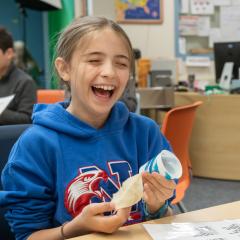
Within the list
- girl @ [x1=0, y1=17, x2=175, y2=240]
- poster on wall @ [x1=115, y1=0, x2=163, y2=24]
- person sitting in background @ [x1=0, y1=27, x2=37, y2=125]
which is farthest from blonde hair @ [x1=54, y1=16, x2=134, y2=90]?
poster on wall @ [x1=115, y1=0, x2=163, y2=24]

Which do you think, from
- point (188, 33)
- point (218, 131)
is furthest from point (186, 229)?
point (188, 33)

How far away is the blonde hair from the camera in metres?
1.05

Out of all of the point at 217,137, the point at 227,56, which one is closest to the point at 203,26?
the point at 227,56

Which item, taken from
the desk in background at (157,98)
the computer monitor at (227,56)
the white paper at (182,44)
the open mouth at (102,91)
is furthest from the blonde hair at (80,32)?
the white paper at (182,44)

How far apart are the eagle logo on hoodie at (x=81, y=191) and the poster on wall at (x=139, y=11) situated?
12.0 feet

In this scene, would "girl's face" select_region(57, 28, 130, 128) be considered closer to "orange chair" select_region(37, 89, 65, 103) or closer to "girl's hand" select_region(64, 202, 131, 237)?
"girl's hand" select_region(64, 202, 131, 237)

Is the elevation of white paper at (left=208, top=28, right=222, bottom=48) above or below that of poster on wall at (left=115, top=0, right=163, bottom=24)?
below

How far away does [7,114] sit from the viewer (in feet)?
7.61

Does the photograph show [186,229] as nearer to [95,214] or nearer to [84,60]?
[95,214]

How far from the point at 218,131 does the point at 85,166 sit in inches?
105

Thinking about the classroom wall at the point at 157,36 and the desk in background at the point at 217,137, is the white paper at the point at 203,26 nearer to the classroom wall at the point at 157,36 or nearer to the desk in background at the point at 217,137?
the classroom wall at the point at 157,36

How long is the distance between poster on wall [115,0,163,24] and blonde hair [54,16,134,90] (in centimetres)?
347

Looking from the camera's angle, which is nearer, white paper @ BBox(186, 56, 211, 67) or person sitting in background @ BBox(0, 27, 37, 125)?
person sitting in background @ BBox(0, 27, 37, 125)

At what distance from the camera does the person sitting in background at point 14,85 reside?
2420mm
